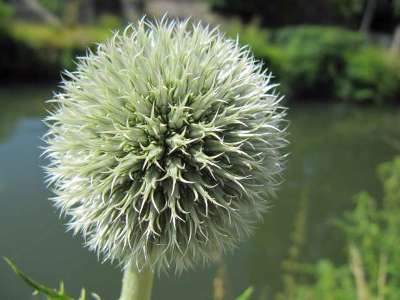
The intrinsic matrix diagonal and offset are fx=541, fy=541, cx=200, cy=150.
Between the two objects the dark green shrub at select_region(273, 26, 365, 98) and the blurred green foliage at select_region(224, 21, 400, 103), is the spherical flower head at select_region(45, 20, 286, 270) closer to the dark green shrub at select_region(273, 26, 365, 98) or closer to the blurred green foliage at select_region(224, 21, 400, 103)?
the dark green shrub at select_region(273, 26, 365, 98)

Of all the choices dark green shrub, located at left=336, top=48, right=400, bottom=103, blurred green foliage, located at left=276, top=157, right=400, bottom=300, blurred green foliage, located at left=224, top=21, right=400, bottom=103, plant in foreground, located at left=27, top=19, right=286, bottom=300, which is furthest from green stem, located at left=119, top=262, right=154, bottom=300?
dark green shrub, located at left=336, top=48, right=400, bottom=103

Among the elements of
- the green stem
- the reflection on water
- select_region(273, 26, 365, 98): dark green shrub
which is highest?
the green stem

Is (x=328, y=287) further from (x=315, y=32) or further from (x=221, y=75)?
(x=315, y=32)

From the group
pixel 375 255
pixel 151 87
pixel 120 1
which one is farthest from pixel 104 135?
pixel 120 1

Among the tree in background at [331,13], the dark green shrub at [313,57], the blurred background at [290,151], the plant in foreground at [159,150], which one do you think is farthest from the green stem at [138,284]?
the tree in background at [331,13]

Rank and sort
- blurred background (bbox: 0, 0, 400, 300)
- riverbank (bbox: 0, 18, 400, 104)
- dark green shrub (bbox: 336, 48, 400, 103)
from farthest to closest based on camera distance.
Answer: dark green shrub (bbox: 336, 48, 400, 103), riverbank (bbox: 0, 18, 400, 104), blurred background (bbox: 0, 0, 400, 300)

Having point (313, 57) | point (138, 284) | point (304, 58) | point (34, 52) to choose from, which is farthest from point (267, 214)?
point (313, 57)

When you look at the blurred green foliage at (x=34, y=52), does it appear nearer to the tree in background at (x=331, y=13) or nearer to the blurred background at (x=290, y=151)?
the blurred background at (x=290, y=151)
